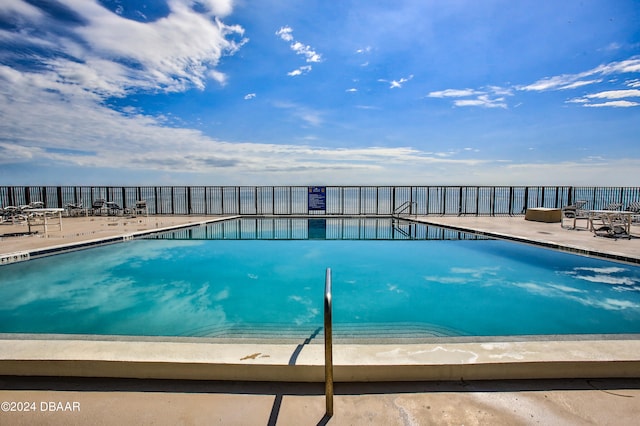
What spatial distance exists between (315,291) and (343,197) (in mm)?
9709

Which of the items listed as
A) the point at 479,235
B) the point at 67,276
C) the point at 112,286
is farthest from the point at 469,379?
the point at 479,235

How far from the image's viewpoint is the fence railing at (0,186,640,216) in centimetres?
1377

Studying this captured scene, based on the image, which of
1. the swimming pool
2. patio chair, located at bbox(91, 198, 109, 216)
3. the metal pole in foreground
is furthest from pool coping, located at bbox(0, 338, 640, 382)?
patio chair, located at bbox(91, 198, 109, 216)

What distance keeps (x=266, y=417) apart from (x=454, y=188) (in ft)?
46.0

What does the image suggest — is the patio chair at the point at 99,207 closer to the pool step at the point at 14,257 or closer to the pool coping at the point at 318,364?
the pool step at the point at 14,257

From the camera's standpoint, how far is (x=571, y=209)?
10273mm

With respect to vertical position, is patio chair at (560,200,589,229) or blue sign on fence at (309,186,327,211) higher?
blue sign on fence at (309,186,327,211)

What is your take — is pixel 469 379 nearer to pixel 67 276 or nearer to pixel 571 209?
pixel 67 276

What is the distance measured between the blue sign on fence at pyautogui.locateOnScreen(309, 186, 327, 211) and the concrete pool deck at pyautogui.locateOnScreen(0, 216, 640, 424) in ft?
38.0

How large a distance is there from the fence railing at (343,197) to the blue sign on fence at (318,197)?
7.2 inches

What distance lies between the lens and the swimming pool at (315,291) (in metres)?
3.56

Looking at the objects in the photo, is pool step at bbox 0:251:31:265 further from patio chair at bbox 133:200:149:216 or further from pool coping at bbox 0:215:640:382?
patio chair at bbox 133:200:149:216

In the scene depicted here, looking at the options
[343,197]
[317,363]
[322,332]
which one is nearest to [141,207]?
[343,197]

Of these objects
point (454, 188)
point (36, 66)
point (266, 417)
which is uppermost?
point (36, 66)
